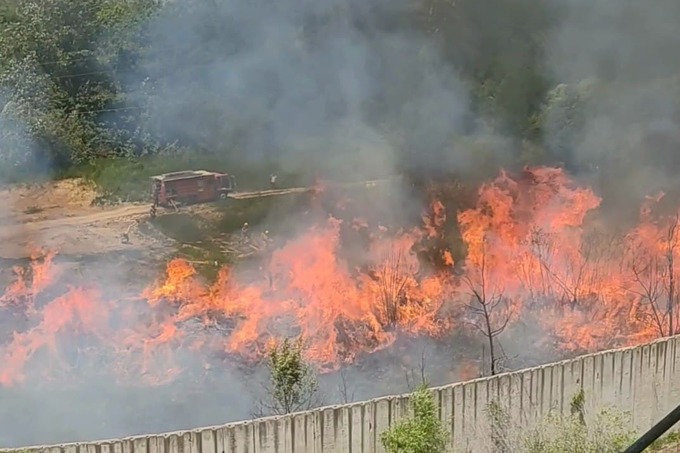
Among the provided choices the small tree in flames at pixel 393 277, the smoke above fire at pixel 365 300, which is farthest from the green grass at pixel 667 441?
the small tree in flames at pixel 393 277

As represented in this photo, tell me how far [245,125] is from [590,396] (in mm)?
7882

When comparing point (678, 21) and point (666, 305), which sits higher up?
point (678, 21)

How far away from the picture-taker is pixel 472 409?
6609 millimetres

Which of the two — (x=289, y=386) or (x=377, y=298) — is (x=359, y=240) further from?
(x=289, y=386)

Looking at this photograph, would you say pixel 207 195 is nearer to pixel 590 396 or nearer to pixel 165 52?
pixel 165 52

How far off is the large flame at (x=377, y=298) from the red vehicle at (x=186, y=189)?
55.3 inches

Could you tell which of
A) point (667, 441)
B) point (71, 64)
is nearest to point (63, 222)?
point (71, 64)

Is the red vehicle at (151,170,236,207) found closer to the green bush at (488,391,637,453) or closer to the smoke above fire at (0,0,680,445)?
the smoke above fire at (0,0,680,445)

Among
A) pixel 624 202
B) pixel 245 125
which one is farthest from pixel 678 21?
pixel 245 125

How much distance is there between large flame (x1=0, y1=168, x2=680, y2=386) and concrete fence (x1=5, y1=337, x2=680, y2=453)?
1.84m

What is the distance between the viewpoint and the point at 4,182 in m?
12.0

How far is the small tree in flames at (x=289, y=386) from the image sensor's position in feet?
25.3

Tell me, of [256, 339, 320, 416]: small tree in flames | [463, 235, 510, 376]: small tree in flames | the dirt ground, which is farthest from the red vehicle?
[256, 339, 320, 416]: small tree in flames

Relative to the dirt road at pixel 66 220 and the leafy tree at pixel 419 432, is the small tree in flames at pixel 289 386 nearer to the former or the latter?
the leafy tree at pixel 419 432
